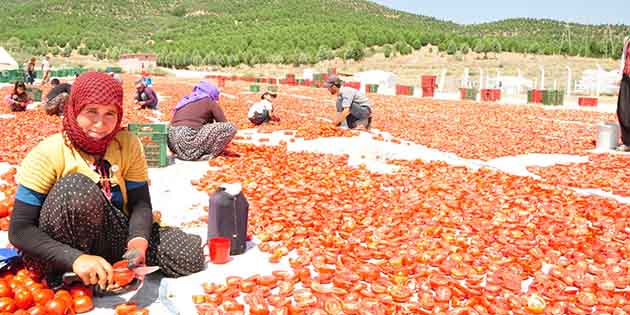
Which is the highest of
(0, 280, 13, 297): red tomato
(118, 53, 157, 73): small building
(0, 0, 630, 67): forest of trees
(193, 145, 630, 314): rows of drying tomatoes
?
(0, 0, 630, 67): forest of trees

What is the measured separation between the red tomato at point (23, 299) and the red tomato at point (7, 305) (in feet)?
0.09

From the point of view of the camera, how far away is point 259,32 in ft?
294

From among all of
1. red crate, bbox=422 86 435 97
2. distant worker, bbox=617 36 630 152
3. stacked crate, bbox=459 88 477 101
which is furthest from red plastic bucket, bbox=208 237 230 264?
red crate, bbox=422 86 435 97

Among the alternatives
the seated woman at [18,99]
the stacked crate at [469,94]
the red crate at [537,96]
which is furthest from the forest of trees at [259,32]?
the seated woman at [18,99]

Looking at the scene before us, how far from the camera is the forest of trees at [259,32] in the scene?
61562 millimetres

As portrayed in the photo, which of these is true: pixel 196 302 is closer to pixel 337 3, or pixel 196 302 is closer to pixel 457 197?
pixel 457 197

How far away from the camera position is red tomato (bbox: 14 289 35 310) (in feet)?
10.3

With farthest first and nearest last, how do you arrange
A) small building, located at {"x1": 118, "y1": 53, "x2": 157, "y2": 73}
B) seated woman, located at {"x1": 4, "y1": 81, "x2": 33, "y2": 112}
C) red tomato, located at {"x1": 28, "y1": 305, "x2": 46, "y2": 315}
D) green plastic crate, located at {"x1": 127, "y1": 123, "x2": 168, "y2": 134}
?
small building, located at {"x1": 118, "y1": 53, "x2": 157, "y2": 73} → seated woman, located at {"x1": 4, "y1": 81, "x2": 33, "y2": 112} → green plastic crate, located at {"x1": 127, "y1": 123, "x2": 168, "y2": 134} → red tomato, located at {"x1": 28, "y1": 305, "x2": 46, "y2": 315}

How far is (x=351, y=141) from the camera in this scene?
33.1 ft

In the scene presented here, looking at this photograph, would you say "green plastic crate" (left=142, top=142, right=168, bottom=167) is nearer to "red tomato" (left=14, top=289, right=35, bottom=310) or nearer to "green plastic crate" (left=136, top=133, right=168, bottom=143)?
"green plastic crate" (left=136, top=133, right=168, bottom=143)

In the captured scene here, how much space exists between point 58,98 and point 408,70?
1656 inches

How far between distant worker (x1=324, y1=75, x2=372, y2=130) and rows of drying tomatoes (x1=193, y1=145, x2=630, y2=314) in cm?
417

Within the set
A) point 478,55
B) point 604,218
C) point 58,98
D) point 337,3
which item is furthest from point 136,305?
point 337,3

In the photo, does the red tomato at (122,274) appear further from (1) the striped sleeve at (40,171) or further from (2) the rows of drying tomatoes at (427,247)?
(1) the striped sleeve at (40,171)
